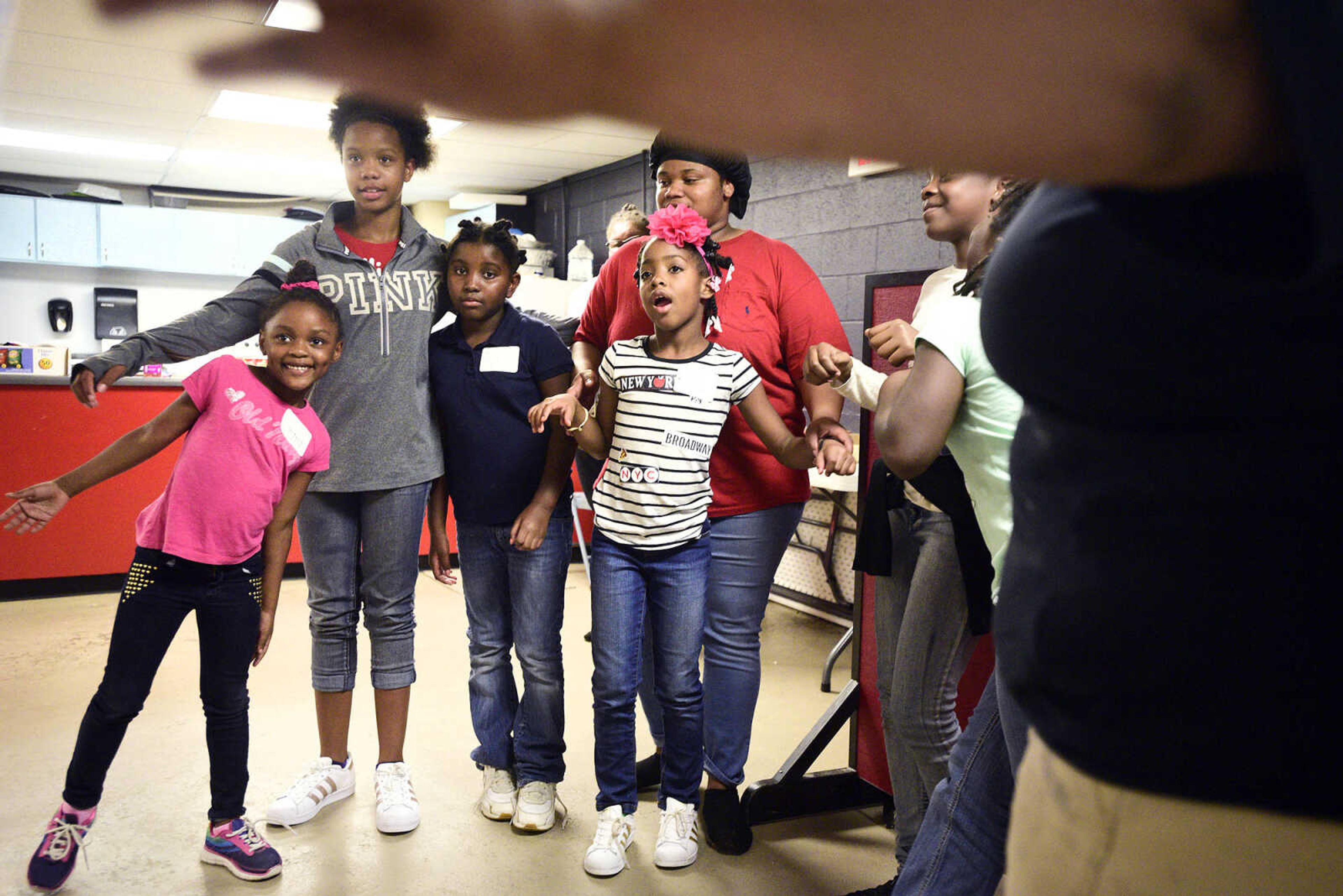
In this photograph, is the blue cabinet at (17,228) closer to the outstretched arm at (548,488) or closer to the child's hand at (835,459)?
the outstretched arm at (548,488)

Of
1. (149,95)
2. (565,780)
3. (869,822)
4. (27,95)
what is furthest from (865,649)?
(27,95)

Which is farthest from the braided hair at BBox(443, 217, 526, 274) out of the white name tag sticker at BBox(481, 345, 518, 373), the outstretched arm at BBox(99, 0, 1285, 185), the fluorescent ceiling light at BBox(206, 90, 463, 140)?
the fluorescent ceiling light at BBox(206, 90, 463, 140)

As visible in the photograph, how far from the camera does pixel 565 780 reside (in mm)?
2307

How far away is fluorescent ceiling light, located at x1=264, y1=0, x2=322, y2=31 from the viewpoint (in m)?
0.23

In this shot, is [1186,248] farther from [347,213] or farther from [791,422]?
[347,213]

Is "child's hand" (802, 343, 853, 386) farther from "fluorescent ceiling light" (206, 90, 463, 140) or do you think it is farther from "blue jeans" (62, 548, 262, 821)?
"fluorescent ceiling light" (206, 90, 463, 140)

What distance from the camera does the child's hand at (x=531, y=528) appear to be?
75.8 inches

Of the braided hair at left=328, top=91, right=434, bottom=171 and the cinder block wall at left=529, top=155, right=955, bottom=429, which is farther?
the cinder block wall at left=529, top=155, right=955, bottom=429

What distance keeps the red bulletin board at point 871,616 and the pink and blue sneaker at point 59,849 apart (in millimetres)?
1544

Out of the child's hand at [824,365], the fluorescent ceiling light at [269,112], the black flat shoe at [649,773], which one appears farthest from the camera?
the fluorescent ceiling light at [269,112]

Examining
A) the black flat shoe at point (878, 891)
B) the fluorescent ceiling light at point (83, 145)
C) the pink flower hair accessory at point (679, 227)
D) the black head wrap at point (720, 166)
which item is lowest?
the black flat shoe at point (878, 891)

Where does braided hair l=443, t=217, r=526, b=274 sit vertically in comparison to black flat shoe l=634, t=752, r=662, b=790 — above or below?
above

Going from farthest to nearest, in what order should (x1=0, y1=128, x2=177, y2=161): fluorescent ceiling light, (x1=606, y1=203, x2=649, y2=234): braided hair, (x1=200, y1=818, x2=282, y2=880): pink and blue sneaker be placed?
(x1=0, y1=128, x2=177, y2=161): fluorescent ceiling light → (x1=606, y1=203, x2=649, y2=234): braided hair → (x1=200, y1=818, x2=282, y2=880): pink and blue sneaker

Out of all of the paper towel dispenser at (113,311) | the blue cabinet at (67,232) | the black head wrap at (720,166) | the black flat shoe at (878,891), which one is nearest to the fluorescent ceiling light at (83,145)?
the blue cabinet at (67,232)
